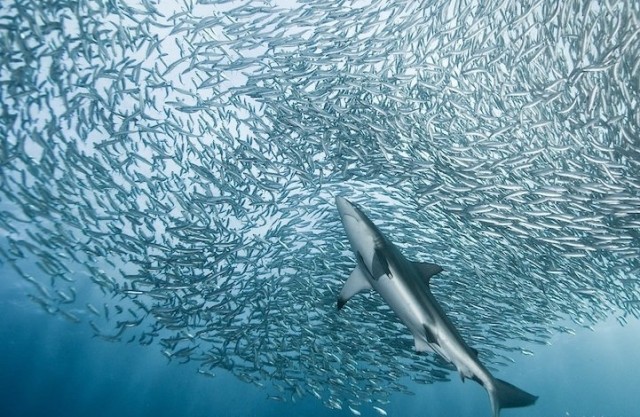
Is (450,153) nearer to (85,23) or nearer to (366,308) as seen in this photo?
(366,308)

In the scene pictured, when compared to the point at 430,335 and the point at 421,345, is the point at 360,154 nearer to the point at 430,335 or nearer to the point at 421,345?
the point at 421,345

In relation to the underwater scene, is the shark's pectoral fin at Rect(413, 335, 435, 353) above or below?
below

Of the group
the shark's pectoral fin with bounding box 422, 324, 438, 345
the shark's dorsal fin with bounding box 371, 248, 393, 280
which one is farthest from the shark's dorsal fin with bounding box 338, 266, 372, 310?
the shark's pectoral fin with bounding box 422, 324, 438, 345

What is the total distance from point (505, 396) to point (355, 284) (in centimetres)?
216

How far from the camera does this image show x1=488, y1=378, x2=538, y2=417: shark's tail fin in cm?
469

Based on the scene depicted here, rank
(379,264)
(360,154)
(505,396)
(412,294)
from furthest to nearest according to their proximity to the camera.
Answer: (360,154)
(505,396)
(412,294)
(379,264)

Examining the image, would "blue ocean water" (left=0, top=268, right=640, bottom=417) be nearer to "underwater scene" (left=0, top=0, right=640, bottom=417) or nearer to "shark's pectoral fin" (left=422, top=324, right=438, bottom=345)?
"underwater scene" (left=0, top=0, right=640, bottom=417)

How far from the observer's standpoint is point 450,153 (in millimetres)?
8469

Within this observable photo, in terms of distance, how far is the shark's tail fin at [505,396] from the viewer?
469 cm

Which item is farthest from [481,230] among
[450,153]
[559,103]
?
[559,103]

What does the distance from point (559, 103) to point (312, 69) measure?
15.6ft

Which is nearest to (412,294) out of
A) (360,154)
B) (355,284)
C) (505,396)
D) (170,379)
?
(355,284)

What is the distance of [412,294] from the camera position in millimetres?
4480

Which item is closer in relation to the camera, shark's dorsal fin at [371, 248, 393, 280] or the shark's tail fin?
shark's dorsal fin at [371, 248, 393, 280]
